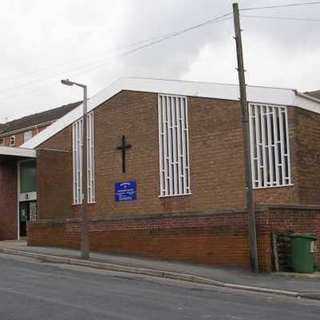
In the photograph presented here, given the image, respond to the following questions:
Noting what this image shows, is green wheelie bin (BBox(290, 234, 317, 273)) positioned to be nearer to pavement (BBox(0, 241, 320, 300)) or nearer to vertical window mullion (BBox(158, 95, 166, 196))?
pavement (BBox(0, 241, 320, 300))

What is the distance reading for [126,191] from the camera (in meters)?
30.3

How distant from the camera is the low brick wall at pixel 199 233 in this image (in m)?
20.4

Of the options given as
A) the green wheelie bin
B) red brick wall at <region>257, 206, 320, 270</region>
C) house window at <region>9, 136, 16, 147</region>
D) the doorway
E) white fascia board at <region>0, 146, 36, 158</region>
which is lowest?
the green wheelie bin

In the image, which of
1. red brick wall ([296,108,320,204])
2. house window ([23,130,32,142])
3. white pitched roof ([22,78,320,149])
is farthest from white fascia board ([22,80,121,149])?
house window ([23,130,32,142])

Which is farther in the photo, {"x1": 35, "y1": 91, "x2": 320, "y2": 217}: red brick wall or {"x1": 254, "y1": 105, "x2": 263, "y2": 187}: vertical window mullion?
{"x1": 254, "y1": 105, "x2": 263, "y2": 187}: vertical window mullion

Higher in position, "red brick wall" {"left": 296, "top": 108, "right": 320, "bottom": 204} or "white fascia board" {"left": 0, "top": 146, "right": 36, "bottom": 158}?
"white fascia board" {"left": 0, "top": 146, "right": 36, "bottom": 158}

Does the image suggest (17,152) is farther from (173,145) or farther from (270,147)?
(270,147)

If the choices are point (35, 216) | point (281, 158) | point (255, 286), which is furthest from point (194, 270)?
point (35, 216)

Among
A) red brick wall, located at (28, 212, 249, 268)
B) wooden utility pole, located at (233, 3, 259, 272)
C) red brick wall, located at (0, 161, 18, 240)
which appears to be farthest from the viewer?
red brick wall, located at (0, 161, 18, 240)

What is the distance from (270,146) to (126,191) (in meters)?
7.74

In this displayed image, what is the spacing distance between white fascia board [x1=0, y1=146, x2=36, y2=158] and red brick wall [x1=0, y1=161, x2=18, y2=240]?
190 cm

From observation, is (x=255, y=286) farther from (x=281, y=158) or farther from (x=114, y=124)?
(x=114, y=124)

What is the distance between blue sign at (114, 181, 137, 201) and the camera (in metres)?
30.0

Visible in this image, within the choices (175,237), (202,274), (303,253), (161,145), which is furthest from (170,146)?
(202,274)
